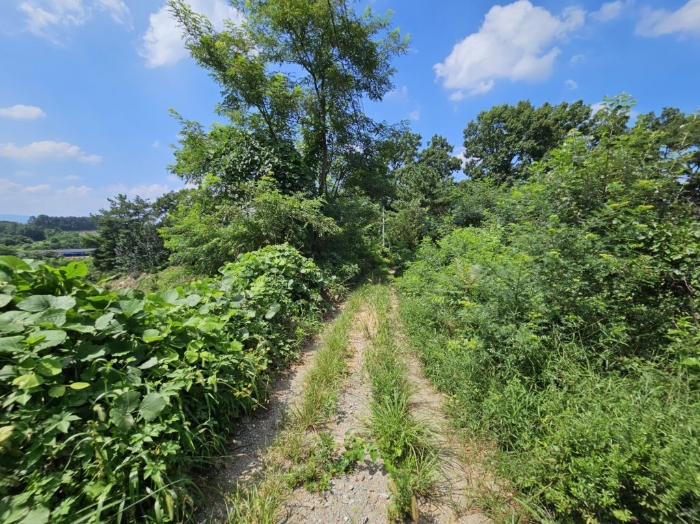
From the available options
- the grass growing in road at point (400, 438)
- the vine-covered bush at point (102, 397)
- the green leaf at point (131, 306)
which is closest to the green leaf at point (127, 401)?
the vine-covered bush at point (102, 397)

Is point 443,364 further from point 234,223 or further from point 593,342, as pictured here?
point 234,223

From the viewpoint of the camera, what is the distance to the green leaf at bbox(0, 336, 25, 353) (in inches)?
49.3

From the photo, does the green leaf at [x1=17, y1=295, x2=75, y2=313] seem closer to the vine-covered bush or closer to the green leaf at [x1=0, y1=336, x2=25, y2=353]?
the vine-covered bush

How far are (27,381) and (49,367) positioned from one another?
0.12 metres

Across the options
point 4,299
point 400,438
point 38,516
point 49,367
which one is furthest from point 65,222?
point 400,438

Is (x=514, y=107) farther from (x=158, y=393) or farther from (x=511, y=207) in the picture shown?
(x=158, y=393)

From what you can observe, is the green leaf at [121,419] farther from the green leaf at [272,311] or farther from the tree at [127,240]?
the tree at [127,240]

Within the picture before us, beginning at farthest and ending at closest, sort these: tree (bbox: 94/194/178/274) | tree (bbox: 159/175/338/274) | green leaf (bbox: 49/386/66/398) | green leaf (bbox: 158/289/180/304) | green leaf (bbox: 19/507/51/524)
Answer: tree (bbox: 94/194/178/274) → tree (bbox: 159/175/338/274) → green leaf (bbox: 158/289/180/304) → green leaf (bbox: 49/386/66/398) → green leaf (bbox: 19/507/51/524)

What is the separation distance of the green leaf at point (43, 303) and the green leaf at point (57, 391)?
47 cm

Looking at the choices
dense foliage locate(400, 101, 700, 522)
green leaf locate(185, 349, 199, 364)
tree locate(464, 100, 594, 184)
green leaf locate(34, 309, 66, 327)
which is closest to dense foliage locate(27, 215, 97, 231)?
tree locate(464, 100, 594, 184)

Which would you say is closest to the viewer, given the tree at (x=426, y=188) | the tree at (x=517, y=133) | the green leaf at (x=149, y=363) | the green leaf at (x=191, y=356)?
the green leaf at (x=149, y=363)

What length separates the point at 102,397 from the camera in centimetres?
143

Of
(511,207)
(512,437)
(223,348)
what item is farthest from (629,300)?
(223,348)

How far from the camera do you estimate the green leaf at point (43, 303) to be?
1465mm
